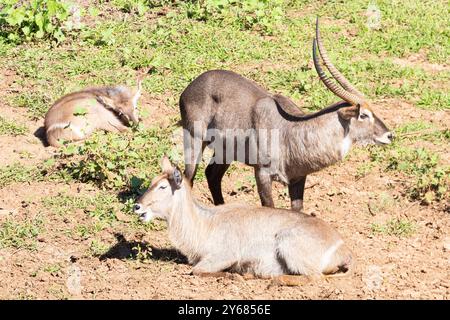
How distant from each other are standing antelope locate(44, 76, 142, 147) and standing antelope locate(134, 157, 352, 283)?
2.95 metres

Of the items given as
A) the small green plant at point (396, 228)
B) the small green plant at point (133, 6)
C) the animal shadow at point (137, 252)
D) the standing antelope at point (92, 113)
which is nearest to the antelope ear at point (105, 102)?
the standing antelope at point (92, 113)

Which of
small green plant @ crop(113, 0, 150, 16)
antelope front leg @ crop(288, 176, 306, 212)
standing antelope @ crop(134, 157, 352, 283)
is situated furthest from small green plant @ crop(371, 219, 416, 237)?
small green plant @ crop(113, 0, 150, 16)

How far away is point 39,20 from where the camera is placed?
12.1 meters

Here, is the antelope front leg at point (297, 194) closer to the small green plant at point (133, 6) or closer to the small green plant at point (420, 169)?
the small green plant at point (420, 169)

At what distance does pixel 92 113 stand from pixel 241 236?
3.90 m

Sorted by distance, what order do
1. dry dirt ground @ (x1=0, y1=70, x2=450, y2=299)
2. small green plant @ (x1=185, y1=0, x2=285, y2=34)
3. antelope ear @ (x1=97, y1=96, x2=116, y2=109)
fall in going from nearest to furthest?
dry dirt ground @ (x1=0, y1=70, x2=450, y2=299) < antelope ear @ (x1=97, y1=96, x2=116, y2=109) < small green plant @ (x1=185, y1=0, x2=285, y2=34)

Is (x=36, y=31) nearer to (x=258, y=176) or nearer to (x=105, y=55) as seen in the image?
(x=105, y=55)

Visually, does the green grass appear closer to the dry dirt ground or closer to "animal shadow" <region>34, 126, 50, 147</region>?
the dry dirt ground

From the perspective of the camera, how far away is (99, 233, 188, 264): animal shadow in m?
7.75

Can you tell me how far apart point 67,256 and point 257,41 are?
5.10 m

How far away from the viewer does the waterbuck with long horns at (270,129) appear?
780 centimetres

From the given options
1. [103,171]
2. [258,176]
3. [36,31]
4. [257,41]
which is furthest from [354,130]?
[36,31]

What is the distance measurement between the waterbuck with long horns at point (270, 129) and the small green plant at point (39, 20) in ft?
13.4

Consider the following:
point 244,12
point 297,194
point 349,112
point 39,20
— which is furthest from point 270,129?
point 39,20
